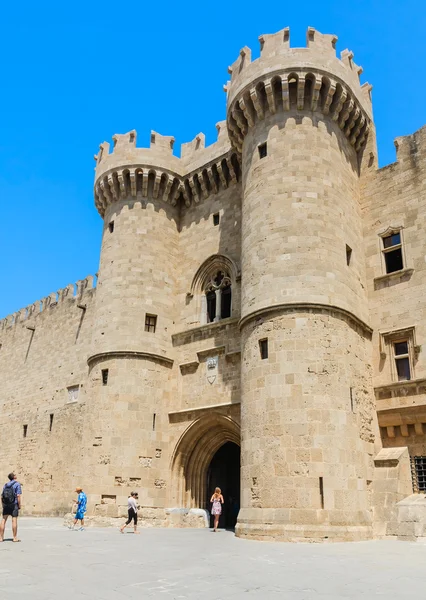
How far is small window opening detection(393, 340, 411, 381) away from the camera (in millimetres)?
14484

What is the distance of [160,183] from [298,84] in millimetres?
6421

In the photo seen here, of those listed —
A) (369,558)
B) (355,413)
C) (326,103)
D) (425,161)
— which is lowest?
(369,558)

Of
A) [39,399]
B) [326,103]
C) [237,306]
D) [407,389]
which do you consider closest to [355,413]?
[407,389]

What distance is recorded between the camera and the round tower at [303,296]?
12.3m

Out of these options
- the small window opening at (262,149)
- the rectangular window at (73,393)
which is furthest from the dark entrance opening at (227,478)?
the small window opening at (262,149)

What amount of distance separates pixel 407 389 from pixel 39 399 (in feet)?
56.4

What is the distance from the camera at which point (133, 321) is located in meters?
18.1

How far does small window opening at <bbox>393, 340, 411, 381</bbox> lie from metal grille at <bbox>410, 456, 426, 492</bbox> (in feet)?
6.62

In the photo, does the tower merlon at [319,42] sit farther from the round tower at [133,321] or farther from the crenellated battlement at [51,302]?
the crenellated battlement at [51,302]

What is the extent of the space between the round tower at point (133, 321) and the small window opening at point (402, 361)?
281 inches

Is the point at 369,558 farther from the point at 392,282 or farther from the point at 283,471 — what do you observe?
the point at 392,282

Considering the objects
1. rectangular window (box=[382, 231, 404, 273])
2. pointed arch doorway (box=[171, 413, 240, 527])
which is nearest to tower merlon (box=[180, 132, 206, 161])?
rectangular window (box=[382, 231, 404, 273])

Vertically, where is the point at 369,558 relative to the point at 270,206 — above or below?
below

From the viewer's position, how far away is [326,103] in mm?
15570
